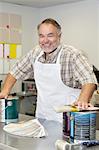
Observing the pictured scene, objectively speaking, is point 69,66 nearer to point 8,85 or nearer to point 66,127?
point 8,85

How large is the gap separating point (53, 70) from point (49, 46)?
0.52 feet

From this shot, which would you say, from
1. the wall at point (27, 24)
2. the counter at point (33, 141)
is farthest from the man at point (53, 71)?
the wall at point (27, 24)

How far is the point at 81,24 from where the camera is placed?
4.52 m

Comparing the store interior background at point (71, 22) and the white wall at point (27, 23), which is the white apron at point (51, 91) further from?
the white wall at point (27, 23)

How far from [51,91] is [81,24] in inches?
107

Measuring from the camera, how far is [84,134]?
127cm

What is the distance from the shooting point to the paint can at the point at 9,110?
5.58ft

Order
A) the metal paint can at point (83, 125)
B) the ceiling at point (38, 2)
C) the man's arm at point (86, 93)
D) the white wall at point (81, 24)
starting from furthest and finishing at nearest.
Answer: the ceiling at point (38, 2)
the white wall at point (81, 24)
the man's arm at point (86, 93)
the metal paint can at point (83, 125)

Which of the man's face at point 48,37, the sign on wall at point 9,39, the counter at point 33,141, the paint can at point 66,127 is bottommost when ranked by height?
the counter at point 33,141

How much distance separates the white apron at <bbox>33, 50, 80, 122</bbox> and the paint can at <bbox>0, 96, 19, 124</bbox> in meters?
0.30

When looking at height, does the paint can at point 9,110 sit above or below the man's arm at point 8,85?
below

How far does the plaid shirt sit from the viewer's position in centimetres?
181

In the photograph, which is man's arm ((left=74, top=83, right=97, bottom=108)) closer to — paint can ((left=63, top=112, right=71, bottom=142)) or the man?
the man

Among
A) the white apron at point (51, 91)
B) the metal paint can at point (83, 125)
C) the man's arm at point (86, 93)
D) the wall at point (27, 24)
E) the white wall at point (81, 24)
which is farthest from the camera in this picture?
the wall at point (27, 24)
